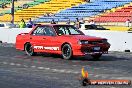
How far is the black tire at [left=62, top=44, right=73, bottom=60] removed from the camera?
56.3ft

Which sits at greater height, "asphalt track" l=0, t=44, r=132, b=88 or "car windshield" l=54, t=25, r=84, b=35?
"car windshield" l=54, t=25, r=84, b=35

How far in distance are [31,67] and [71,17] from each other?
41026 mm

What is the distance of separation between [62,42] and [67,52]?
495mm

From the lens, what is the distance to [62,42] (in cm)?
1753

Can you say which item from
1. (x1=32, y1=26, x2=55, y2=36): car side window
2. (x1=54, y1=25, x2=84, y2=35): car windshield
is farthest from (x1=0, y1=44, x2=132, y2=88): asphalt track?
(x1=32, y1=26, x2=55, y2=36): car side window

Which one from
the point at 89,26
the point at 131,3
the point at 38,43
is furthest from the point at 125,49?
the point at 131,3

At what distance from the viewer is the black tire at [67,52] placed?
56.3ft

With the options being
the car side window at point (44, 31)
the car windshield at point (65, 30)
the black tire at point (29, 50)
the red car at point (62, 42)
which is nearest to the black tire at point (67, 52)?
the red car at point (62, 42)

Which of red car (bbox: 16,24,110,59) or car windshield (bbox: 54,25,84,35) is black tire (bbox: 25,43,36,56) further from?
car windshield (bbox: 54,25,84,35)

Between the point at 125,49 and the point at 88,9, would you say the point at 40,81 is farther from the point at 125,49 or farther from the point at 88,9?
the point at 88,9

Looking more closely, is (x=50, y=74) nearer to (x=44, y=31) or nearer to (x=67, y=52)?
(x=67, y=52)

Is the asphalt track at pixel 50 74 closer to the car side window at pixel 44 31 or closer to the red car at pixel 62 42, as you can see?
the red car at pixel 62 42

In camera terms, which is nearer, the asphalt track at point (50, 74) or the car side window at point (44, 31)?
the asphalt track at point (50, 74)

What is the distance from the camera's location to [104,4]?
57.0 meters
